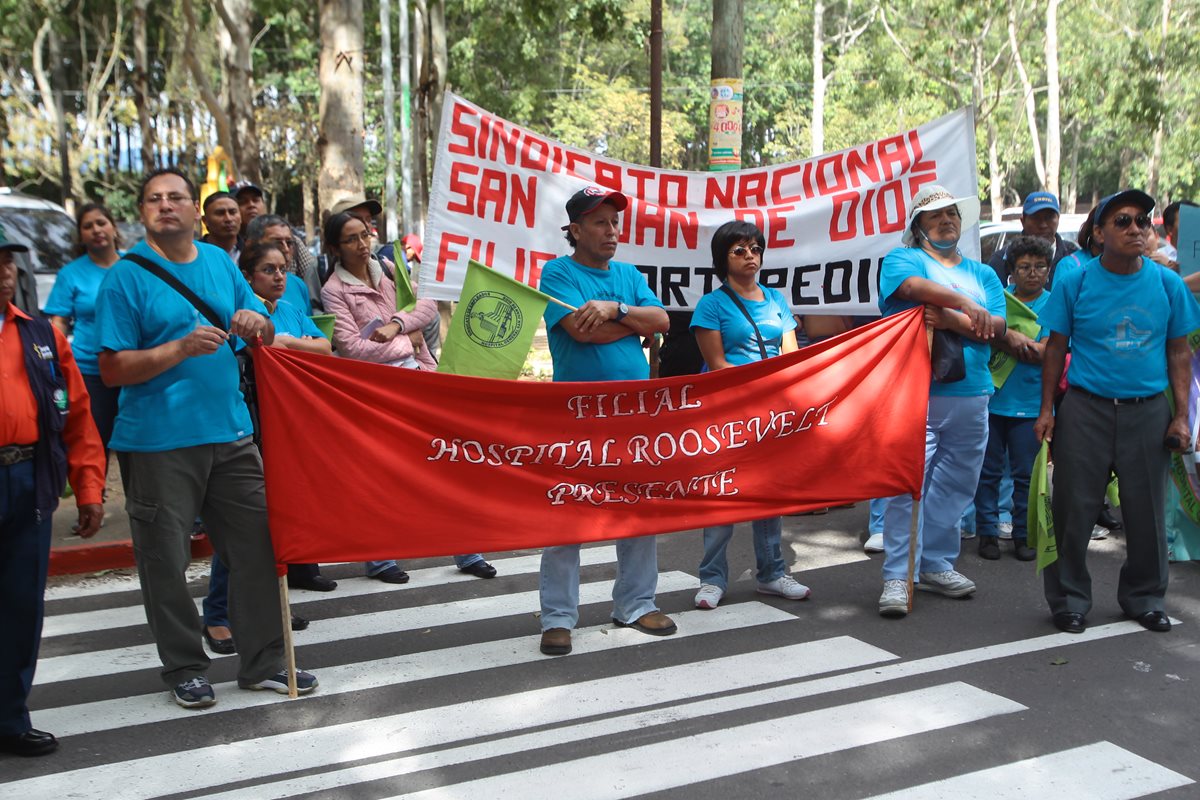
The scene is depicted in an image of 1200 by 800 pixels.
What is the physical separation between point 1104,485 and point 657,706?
2.45 meters

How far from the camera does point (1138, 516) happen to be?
5566 millimetres

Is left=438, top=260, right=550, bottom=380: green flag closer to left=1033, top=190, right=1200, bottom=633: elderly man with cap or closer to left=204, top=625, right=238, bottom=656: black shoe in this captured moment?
left=204, top=625, right=238, bottom=656: black shoe

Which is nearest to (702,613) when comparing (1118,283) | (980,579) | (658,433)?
(658,433)

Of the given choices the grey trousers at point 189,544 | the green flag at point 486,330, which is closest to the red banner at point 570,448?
the grey trousers at point 189,544

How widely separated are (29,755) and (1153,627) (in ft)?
15.8

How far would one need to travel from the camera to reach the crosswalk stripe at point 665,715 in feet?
13.2

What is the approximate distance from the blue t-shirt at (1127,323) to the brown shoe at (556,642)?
2.66 meters

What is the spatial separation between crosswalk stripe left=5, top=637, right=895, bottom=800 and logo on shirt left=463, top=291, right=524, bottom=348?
167 centimetres

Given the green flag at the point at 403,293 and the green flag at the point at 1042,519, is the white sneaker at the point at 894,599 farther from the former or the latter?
the green flag at the point at 403,293

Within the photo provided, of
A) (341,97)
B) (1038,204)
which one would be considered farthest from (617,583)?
(341,97)

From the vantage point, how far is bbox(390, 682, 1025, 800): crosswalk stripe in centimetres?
394

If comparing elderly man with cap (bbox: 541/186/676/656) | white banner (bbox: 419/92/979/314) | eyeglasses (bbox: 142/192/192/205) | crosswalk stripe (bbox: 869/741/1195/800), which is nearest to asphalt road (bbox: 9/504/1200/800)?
crosswalk stripe (bbox: 869/741/1195/800)

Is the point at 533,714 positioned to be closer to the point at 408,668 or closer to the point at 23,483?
the point at 408,668

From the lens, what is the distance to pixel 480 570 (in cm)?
671
